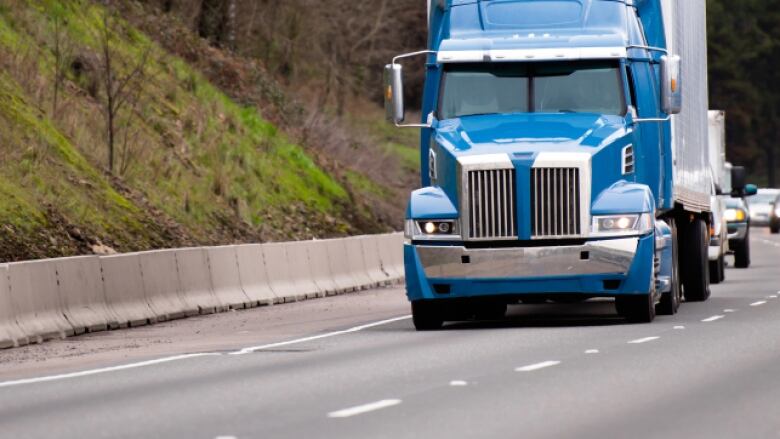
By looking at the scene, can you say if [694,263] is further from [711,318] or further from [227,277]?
[227,277]

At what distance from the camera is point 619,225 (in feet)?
66.4

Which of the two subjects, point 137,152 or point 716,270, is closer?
point 716,270

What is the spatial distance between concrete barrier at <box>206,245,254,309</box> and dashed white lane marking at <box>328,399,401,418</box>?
45.5ft

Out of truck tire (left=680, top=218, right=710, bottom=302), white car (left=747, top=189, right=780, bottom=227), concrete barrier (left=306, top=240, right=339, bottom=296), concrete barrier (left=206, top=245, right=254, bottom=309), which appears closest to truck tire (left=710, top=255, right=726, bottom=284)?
truck tire (left=680, top=218, right=710, bottom=302)

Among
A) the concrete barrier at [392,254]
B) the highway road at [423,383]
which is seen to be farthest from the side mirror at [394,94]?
the concrete barrier at [392,254]

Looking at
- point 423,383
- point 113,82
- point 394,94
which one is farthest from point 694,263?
point 113,82

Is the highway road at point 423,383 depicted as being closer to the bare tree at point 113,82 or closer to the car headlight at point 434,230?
the car headlight at point 434,230

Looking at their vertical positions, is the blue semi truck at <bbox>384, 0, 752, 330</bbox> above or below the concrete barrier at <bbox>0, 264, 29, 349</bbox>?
above

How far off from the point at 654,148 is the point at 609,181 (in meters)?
1.58

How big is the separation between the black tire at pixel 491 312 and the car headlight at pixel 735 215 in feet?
57.7

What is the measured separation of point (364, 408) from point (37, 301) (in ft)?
31.1

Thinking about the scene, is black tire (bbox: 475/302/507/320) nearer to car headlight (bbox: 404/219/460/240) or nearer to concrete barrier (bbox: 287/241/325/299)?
car headlight (bbox: 404/219/460/240)

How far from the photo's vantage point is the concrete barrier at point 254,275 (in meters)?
27.9

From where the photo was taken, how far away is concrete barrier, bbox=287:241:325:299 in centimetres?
3011
